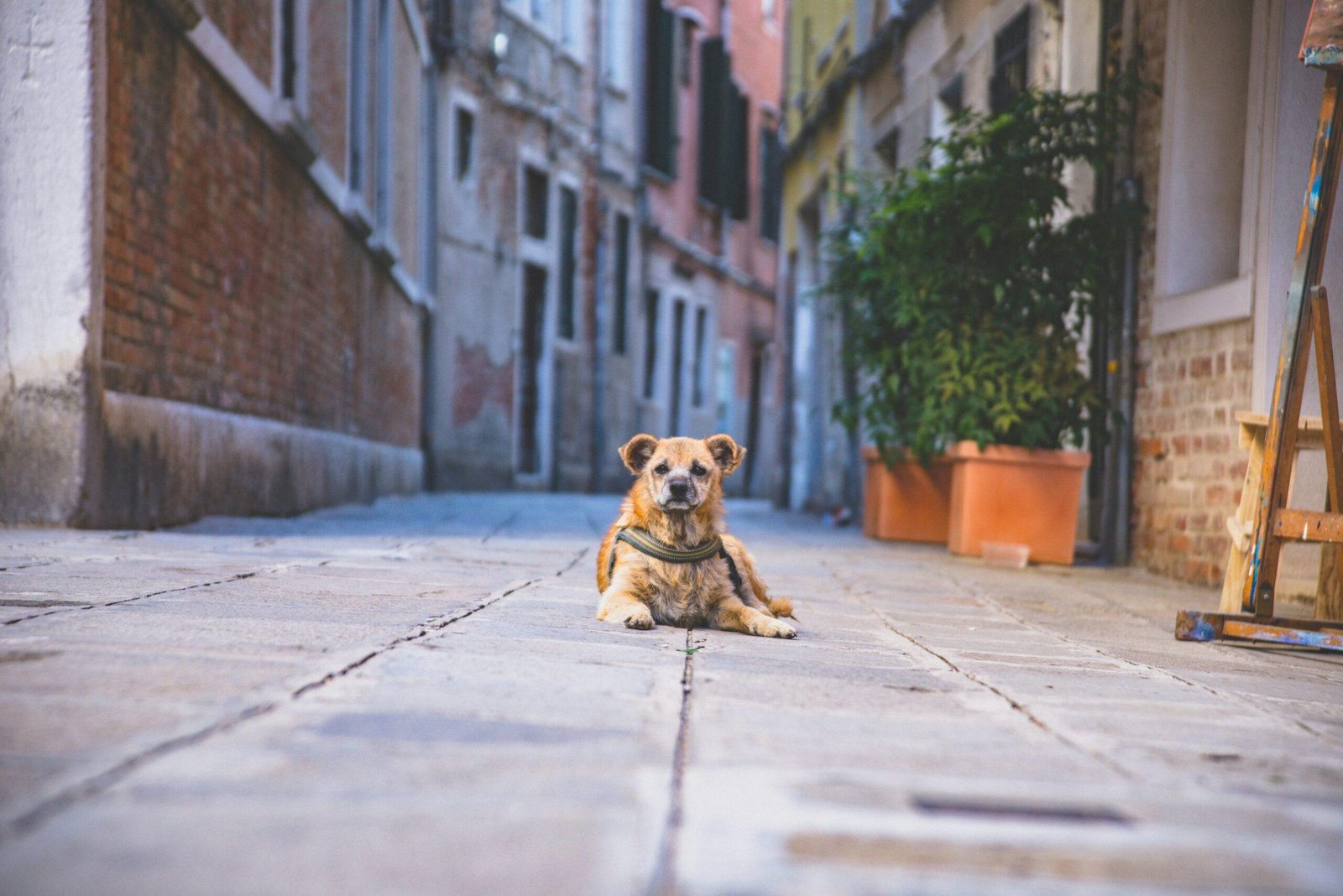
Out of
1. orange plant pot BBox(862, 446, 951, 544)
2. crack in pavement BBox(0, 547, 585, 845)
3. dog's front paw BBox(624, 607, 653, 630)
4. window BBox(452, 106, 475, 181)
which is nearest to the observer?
crack in pavement BBox(0, 547, 585, 845)

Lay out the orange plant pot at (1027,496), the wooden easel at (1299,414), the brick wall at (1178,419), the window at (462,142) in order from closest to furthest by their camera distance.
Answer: the wooden easel at (1299,414) < the brick wall at (1178,419) < the orange plant pot at (1027,496) < the window at (462,142)

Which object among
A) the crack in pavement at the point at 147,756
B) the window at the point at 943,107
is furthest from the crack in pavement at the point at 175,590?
the window at the point at 943,107

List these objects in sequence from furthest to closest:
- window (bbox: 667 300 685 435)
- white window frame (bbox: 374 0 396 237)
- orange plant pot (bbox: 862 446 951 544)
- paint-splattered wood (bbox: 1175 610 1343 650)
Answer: window (bbox: 667 300 685 435)
white window frame (bbox: 374 0 396 237)
orange plant pot (bbox: 862 446 951 544)
paint-splattered wood (bbox: 1175 610 1343 650)

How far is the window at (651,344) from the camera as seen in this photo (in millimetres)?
24156

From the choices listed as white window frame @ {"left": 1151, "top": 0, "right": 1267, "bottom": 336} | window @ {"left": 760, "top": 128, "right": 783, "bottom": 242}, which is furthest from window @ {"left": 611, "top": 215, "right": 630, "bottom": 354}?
white window frame @ {"left": 1151, "top": 0, "right": 1267, "bottom": 336}

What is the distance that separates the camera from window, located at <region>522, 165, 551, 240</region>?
64.5ft

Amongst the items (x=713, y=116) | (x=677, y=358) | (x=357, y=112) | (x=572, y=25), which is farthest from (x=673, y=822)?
(x=713, y=116)

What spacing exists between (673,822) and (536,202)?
19.1 m

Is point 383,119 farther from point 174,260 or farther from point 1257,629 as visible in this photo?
point 1257,629

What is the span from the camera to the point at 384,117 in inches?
553

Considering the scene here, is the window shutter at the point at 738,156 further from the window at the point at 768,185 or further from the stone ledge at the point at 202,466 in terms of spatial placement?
the stone ledge at the point at 202,466

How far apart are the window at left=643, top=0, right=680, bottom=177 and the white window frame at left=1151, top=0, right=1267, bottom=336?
16.9 m

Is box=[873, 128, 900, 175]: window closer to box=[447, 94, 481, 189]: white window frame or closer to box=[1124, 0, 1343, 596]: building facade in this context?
box=[1124, 0, 1343, 596]: building facade

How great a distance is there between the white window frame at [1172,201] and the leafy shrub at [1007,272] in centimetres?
37
